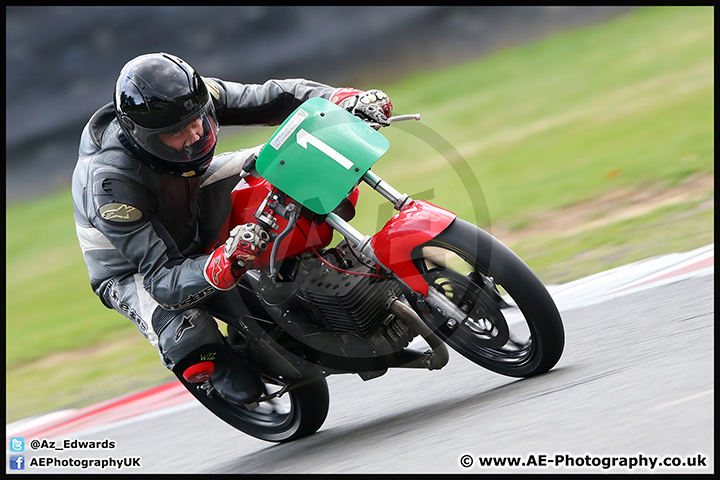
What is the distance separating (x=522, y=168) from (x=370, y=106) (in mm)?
5509

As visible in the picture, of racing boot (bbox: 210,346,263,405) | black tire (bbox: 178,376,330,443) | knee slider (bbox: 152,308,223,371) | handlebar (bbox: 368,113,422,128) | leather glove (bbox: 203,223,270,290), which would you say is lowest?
black tire (bbox: 178,376,330,443)

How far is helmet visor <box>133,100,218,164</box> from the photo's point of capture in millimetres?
3289

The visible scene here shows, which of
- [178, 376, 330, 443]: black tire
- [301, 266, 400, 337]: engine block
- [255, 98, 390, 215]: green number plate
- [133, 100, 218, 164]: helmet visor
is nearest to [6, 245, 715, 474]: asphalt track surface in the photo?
[178, 376, 330, 443]: black tire

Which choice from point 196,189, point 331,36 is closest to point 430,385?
point 196,189

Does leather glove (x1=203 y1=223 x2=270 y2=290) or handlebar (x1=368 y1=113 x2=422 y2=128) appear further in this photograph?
handlebar (x1=368 y1=113 x2=422 y2=128)

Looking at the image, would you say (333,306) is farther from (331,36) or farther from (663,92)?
(331,36)

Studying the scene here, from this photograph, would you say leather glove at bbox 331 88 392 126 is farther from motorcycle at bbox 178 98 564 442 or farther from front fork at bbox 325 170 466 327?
front fork at bbox 325 170 466 327

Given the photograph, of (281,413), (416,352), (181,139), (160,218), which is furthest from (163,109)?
(281,413)

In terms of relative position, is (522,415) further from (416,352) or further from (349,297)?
(349,297)

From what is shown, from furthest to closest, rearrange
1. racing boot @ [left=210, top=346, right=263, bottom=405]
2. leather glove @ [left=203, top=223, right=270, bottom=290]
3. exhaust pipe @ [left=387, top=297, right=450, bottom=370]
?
racing boot @ [left=210, top=346, right=263, bottom=405]
exhaust pipe @ [left=387, top=297, right=450, bottom=370]
leather glove @ [left=203, top=223, right=270, bottom=290]

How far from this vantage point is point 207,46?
13141mm

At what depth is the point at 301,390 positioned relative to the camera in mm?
A: 4023

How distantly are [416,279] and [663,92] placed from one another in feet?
23.9

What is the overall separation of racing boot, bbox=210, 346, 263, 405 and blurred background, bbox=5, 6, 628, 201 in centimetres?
959
